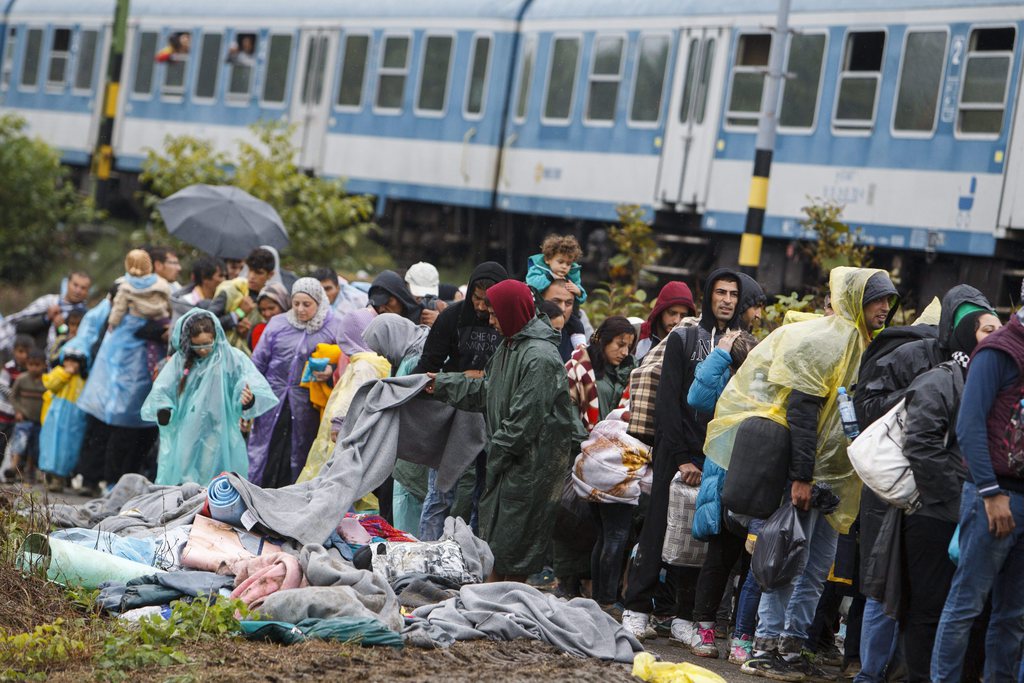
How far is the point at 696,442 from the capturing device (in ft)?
28.2

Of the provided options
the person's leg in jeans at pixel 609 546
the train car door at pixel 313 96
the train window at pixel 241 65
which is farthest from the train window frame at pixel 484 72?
the person's leg in jeans at pixel 609 546

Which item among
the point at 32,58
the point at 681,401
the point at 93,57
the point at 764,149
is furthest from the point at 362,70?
the point at 681,401

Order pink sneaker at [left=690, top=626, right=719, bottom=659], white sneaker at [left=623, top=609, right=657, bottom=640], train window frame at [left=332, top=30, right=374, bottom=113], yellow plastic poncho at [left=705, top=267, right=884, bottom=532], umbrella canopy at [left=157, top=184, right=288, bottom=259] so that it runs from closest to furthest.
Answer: yellow plastic poncho at [left=705, top=267, right=884, bottom=532] < pink sneaker at [left=690, top=626, right=719, bottom=659] < white sneaker at [left=623, top=609, right=657, bottom=640] < umbrella canopy at [left=157, top=184, right=288, bottom=259] < train window frame at [left=332, top=30, right=374, bottom=113]

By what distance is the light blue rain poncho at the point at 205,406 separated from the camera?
11.0 meters

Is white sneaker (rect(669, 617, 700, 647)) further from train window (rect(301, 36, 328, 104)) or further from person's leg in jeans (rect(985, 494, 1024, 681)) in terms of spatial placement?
train window (rect(301, 36, 328, 104))

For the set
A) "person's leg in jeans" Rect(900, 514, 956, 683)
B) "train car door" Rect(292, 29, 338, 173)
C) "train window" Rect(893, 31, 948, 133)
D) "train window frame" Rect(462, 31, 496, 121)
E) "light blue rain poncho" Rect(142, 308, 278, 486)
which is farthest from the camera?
"train car door" Rect(292, 29, 338, 173)

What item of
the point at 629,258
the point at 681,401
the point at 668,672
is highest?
the point at 629,258

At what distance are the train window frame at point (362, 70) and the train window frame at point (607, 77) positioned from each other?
4.22m

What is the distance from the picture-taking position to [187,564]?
322 inches

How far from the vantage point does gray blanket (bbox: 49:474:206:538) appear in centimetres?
884

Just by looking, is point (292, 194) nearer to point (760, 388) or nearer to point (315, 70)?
point (315, 70)

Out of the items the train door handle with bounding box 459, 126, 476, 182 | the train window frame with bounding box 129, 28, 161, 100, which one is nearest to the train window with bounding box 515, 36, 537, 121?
the train door handle with bounding box 459, 126, 476, 182

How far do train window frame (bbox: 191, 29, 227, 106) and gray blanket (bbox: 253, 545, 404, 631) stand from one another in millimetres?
19659

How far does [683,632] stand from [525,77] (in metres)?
14.3
